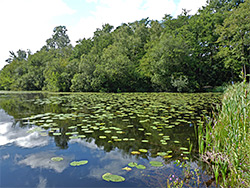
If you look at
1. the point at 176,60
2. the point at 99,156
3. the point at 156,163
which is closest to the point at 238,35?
the point at 176,60

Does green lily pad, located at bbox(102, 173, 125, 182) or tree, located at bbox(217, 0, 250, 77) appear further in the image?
tree, located at bbox(217, 0, 250, 77)

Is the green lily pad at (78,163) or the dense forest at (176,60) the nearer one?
the green lily pad at (78,163)

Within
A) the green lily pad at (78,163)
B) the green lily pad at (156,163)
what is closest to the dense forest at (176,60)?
the green lily pad at (156,163)

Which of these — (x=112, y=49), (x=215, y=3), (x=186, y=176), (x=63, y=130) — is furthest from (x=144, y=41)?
(x=186, y=176)

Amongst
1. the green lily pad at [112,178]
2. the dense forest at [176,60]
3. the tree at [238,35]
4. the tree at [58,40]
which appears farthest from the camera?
the tree at [58,40]

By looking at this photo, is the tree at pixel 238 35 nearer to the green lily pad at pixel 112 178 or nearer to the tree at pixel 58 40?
the green lily pad at pixel 112 178

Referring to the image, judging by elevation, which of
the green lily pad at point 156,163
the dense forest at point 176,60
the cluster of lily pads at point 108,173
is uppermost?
the dense forest at point 176,60

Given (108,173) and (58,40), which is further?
(58,40)

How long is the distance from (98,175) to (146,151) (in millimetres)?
1026

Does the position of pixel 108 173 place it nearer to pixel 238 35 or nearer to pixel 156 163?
pixel 156 163

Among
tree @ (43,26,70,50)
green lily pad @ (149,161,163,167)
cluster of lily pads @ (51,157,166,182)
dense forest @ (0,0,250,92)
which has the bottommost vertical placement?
green lily pad @ (149,161,163,167)

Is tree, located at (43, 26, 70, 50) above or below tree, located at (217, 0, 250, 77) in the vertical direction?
above

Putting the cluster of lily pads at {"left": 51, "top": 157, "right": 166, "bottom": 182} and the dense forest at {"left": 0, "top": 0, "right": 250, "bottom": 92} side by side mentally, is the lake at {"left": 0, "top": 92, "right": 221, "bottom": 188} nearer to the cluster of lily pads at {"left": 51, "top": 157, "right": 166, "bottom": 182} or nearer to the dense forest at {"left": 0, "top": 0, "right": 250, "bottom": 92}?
the cluster of lily pads at {"left": 51, "top": 157, "right": 166, "bottom": 182}

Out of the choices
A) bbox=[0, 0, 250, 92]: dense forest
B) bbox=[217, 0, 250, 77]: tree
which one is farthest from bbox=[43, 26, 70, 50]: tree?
bbox=[217, 0, 250, 77]: tree
